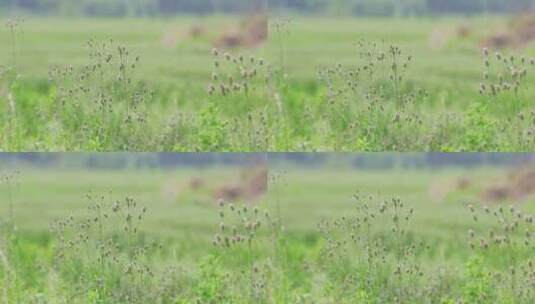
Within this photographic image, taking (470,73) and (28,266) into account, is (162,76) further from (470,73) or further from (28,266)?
(470,73)

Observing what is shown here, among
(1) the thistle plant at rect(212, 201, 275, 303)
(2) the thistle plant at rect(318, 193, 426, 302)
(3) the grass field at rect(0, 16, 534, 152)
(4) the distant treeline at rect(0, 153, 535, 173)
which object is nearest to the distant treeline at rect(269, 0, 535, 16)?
(3) the grass field at rect(0, 16, 534, 152)

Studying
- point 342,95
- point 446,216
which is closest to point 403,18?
point 342,95

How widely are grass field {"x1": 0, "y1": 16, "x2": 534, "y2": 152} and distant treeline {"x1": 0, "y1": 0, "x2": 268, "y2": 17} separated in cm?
6

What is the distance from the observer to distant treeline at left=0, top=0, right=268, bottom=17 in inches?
236

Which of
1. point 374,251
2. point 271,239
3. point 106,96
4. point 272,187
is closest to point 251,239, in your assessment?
point 271,239

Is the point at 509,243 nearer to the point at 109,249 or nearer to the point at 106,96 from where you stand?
the point at 109,249

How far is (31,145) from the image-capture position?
239 inches

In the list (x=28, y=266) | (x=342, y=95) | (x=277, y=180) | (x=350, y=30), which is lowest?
(x=28, y=266)

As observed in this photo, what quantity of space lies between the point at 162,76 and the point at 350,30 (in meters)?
1.15

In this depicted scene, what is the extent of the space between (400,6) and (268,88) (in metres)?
0.92

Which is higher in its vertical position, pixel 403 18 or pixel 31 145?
pixel 403 18

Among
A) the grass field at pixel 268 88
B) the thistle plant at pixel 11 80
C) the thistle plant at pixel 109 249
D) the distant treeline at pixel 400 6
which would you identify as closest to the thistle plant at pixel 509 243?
the grass field at pixel 268 88

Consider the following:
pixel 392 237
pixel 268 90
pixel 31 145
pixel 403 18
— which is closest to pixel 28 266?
pixel 31 145

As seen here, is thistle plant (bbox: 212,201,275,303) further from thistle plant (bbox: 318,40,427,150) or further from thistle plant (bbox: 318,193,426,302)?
thistle plant (bbox: 318,40,427,150)
